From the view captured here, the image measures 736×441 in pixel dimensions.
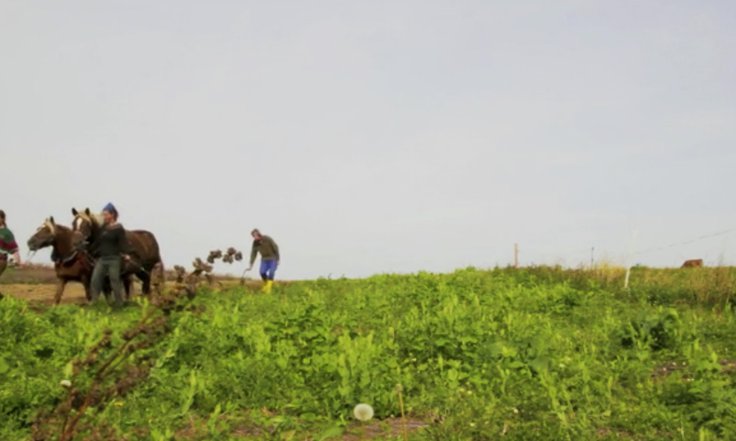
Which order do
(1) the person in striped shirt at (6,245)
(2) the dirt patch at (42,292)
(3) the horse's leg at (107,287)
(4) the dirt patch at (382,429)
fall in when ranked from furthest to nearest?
(2) the dirt patch at (42,292) < (3) the horse's leg at (107,287) < (1) the person in striped shirt at (6,245) < (4) the dirt patch at (382,429)

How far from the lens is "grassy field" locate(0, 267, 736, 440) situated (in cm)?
500

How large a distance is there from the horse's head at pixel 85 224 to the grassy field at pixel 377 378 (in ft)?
17.7

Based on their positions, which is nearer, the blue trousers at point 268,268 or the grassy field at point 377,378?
the grassy field at point 377,378

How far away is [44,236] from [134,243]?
2.66m

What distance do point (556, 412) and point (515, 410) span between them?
1.06ft

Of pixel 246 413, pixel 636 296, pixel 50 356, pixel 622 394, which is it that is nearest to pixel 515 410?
pixel 622 394

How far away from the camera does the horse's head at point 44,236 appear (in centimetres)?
1559

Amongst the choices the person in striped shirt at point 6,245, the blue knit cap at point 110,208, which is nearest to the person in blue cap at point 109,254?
the blue knit cap at point 110,208

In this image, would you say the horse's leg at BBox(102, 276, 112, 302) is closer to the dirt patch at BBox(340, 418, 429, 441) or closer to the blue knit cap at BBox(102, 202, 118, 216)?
the blue knit cap at BBox(102, 202, 118, 216)

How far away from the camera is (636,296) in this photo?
51.0ft

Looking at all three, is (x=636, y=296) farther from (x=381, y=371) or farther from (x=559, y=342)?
(x=381, y=371)

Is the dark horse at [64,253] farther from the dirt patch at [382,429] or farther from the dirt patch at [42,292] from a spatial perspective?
the dirt patch at [382,429]

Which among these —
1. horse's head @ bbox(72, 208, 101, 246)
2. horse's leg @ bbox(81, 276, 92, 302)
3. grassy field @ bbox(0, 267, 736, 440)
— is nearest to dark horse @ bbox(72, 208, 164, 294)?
horse's head @ bbox(72, 208, 101, 246)

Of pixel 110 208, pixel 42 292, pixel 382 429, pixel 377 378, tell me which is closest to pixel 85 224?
pixel 110 208
